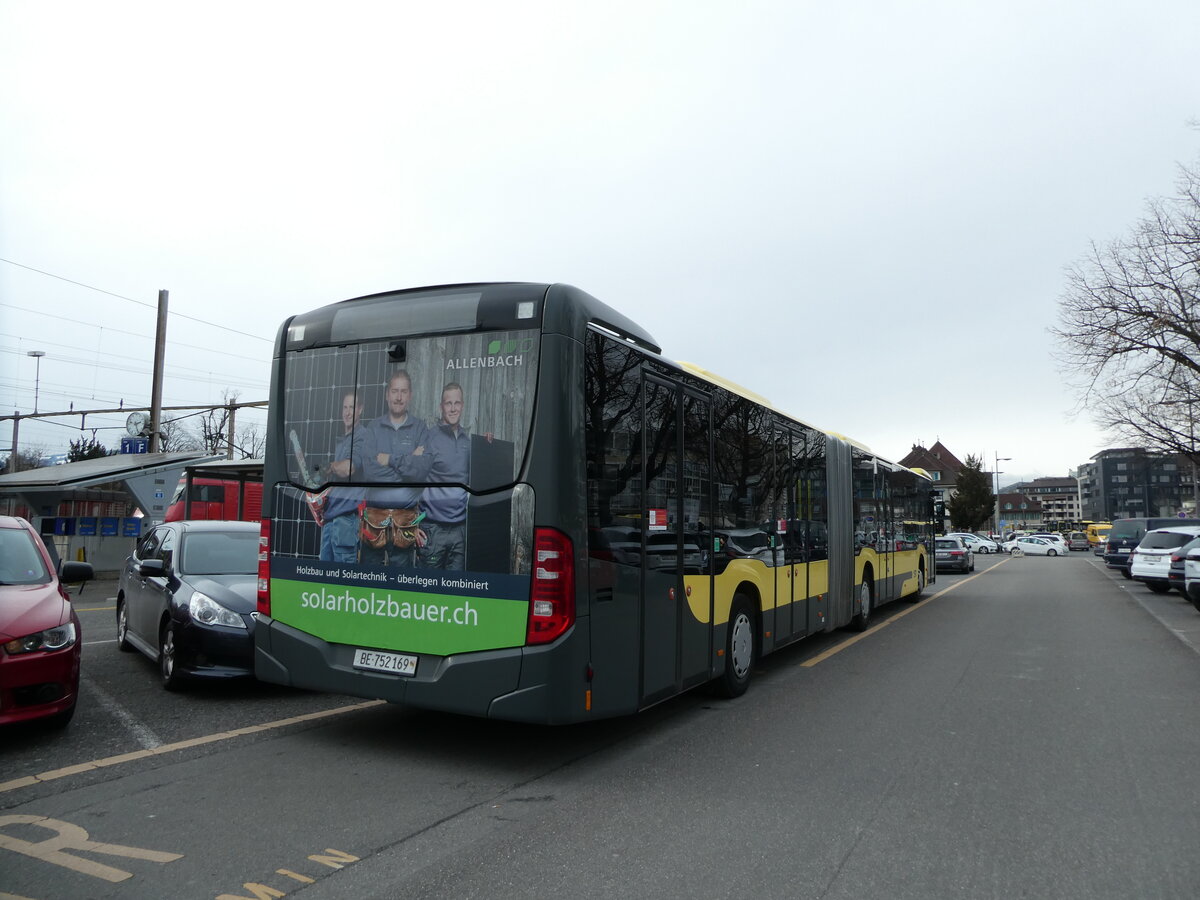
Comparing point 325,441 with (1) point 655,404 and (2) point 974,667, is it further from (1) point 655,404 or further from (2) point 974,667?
(2) point 974,667

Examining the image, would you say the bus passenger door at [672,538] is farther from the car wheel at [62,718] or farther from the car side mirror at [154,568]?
the car side mirror at [154,568]

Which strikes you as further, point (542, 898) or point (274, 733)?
point (274, 733)

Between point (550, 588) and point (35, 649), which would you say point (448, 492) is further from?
point (35, 649)

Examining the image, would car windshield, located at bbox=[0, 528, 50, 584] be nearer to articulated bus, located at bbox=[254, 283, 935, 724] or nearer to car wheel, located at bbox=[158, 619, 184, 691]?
car wheel, located at bbox=[158, 619, 184, 691]

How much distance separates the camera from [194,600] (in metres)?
7.50

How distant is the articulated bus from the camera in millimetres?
5211

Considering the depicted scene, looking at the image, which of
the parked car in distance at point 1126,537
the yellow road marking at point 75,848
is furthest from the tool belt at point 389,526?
the parked car in distance at point 1126,537

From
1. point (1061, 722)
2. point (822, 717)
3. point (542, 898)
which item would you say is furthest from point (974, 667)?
point (542, 898)

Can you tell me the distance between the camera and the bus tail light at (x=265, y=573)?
6215 millimetres

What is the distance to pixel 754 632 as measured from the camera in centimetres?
Answer: 835

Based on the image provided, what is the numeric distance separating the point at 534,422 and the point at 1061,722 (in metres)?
5.15

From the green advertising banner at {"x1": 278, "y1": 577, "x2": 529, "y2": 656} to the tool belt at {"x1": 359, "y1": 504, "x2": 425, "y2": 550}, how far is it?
1.02 feet

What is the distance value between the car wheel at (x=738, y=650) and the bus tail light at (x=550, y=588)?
8.99 feet

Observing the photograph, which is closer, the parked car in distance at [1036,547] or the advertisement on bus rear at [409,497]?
the advertisement on bus rear at [409,497]
